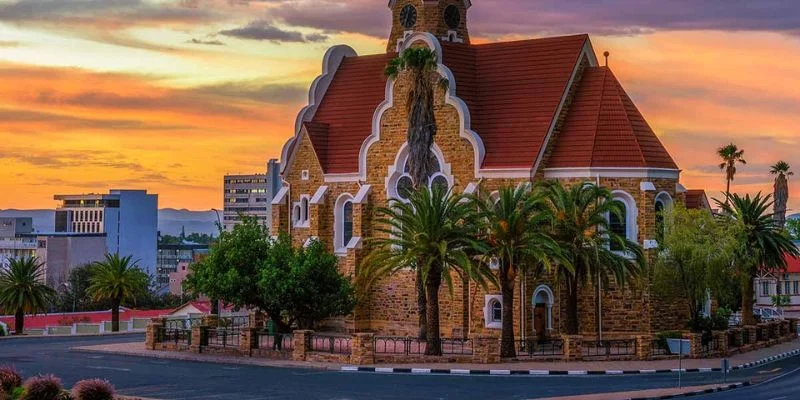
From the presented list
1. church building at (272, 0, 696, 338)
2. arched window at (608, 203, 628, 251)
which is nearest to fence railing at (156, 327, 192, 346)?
church building at (272, 0, 696, 338)

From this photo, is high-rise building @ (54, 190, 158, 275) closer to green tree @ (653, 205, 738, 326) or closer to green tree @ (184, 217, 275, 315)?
green tree @ (184, 217, 275, 315)

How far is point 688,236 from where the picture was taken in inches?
2037

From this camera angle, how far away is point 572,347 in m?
46.6

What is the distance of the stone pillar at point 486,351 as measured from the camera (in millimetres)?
45719

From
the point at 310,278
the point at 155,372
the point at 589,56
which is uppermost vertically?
the point at 589,56

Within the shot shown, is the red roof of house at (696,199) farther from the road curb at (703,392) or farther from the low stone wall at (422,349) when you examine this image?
the road curb at (703,392)

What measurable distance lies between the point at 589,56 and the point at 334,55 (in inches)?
587

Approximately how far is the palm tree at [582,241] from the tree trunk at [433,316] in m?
Result: 5.53

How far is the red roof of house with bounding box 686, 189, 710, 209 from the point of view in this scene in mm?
61312

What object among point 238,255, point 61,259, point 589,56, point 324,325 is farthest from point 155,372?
point 61,259

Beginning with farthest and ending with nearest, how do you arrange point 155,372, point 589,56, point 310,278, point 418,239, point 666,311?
point 589,56 → point 666,311 → point 310,278 → point 418,239 → point 155,372

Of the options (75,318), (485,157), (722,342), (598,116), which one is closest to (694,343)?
(722,342)

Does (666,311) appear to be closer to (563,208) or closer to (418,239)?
(563,208)

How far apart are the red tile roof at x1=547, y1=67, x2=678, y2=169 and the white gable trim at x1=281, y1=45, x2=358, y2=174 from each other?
15036 millimetres
